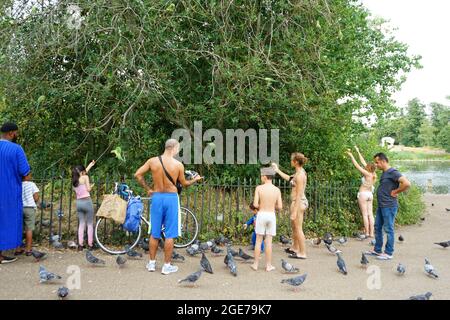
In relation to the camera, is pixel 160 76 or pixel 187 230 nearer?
pixel 187 230

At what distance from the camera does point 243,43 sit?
29.1 feet

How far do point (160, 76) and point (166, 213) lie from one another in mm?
3837

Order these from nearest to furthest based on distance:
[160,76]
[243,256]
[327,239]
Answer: [243,256]
[327,239]
[160,76]

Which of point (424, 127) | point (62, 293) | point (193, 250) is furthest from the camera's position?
point (424, 127)

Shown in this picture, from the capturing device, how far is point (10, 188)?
20.0 ft

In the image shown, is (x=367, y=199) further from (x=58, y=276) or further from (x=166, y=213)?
(x=58, y=276)

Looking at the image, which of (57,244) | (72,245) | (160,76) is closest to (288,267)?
(72,245)

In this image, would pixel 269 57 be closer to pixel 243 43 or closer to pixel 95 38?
pixel 243 43

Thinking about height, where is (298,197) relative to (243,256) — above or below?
above

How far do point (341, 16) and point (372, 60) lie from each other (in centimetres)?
746

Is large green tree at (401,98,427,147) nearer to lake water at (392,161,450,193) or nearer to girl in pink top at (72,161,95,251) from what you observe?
lake water at (392,161,450,193)

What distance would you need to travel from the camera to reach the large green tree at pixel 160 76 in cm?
811

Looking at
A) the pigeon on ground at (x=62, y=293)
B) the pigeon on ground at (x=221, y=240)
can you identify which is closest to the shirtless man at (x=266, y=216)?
the pigeon on ground at (x=221, y=240)
